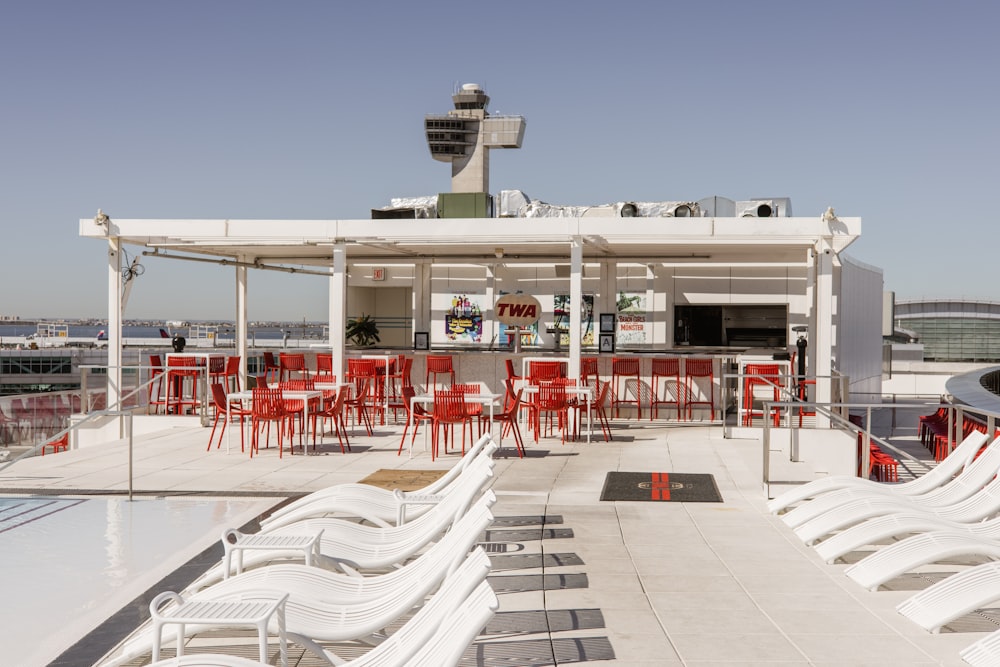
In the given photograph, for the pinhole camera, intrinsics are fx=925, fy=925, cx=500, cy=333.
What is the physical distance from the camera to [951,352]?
39.5 metres

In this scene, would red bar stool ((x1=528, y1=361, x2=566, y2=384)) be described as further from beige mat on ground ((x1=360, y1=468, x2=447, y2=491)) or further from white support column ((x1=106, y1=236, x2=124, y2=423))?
white support column ((x1=106, y1=236, x2=124, y2=423))

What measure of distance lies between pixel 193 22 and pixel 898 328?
1213 inches

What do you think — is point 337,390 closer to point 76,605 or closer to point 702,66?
point 76,605

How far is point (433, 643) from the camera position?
2717 millimetres

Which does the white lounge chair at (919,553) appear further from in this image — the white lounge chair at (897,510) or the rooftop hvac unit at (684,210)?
the rooftop hvac unit at (684,210)

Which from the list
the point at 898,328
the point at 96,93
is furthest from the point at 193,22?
the point at 898,328

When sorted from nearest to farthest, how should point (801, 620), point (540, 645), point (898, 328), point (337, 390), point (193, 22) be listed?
point (540, 645) < point (801, 620) < point (337, 390) < point (193, 22) < point (898, 328)

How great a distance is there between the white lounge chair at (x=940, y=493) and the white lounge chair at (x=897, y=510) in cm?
10

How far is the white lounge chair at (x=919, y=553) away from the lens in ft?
16.6

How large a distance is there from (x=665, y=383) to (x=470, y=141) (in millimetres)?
15276

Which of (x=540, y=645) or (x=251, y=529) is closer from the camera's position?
(x=540, y=645)

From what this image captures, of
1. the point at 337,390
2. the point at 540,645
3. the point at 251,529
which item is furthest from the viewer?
the point at 337,390

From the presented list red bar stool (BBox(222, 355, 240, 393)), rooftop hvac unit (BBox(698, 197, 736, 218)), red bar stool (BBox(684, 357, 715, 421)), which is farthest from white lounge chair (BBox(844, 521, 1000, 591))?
rooftop hvac unit (BBox(698, 197, 736, 218))

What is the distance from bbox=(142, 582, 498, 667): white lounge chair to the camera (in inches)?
99.5
